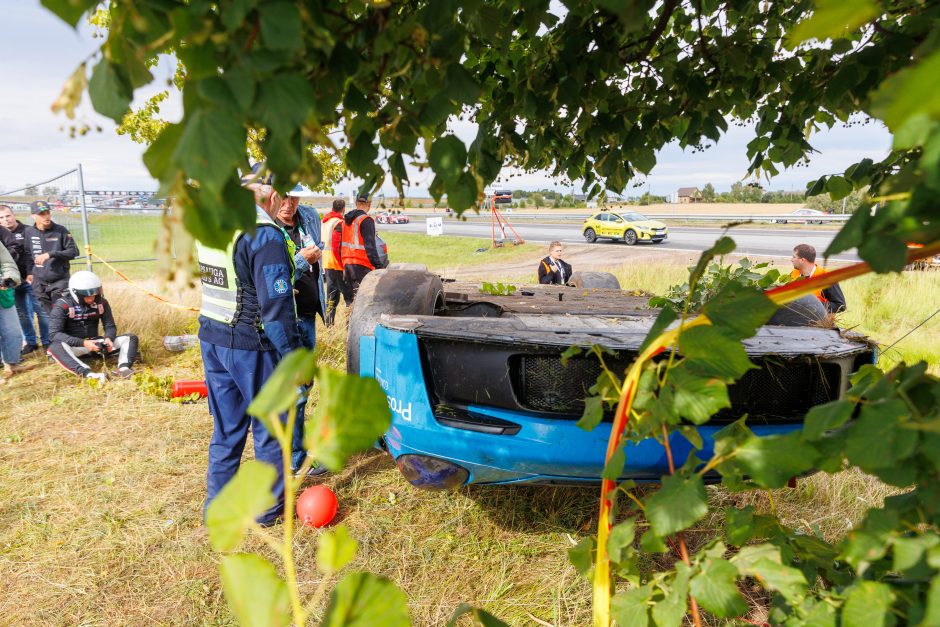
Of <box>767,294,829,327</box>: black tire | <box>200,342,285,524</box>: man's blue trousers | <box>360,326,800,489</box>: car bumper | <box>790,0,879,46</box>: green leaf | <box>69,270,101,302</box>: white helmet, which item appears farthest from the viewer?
<box>69,270,101,302</box>: white helmet

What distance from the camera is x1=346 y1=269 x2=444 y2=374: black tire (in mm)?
2682

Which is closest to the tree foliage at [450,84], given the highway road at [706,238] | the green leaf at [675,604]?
the green leaf at [675,604]

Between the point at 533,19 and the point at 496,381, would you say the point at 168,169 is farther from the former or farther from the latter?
the point at 496,381

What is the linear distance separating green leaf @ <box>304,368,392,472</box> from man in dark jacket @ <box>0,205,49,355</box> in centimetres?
724

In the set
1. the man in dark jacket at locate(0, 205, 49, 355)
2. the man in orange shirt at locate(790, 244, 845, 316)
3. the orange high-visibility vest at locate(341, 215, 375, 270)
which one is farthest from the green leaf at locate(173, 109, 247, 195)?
the man in dark jacket at locate(0, 205, 49, 355)

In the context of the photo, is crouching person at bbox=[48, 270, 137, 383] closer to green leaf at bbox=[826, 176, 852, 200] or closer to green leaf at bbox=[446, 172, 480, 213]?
green leaf at bbox=[446, 172, 480, 213]

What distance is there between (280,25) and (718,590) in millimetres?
984

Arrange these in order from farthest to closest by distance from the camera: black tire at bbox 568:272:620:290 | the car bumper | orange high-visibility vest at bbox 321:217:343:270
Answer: orange high-visibility vest at bbox 321:217:343:270 → black tire at bbox 568:272:620:290 → the car bumper

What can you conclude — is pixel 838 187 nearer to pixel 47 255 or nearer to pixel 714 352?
pixel 714 352

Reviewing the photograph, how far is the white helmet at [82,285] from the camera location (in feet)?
18.4

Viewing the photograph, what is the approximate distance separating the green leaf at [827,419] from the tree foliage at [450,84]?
0.22m

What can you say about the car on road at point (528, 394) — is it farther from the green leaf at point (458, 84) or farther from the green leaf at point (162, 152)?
the green leaf at point (162, 152)

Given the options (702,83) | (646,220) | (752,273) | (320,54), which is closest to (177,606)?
(320,54)

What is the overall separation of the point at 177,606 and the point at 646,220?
24794 mm
